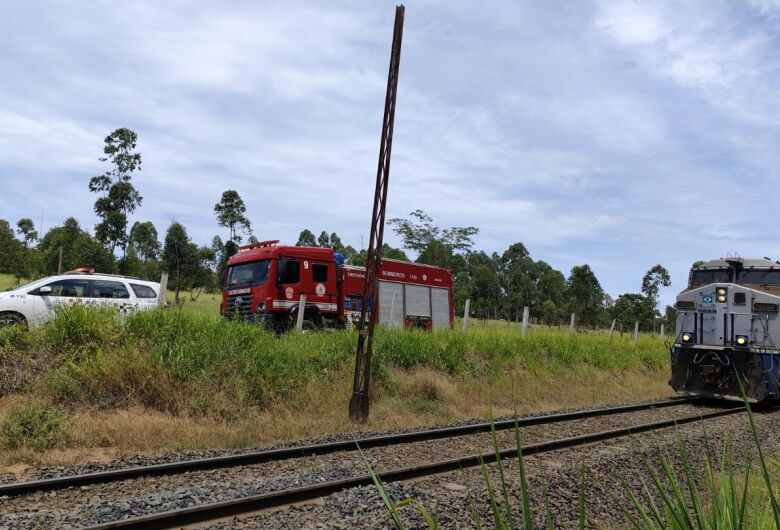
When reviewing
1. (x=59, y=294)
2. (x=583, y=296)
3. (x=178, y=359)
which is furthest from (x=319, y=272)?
(x=583, y=296)

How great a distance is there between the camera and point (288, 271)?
17.1 meters

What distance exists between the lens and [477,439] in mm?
9555

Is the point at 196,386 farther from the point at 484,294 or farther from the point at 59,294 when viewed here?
the point at 484,294

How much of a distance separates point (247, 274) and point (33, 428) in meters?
9.89

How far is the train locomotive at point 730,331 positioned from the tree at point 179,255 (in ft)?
124

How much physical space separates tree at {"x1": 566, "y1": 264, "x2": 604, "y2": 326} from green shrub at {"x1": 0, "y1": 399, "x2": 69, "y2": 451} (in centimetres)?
5511

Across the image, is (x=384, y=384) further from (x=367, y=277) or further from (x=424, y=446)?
(x=424, y=446)

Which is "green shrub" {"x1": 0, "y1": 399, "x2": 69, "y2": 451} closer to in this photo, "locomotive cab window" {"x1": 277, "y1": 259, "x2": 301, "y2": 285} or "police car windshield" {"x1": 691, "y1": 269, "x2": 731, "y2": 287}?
"locomotive cab window" {"x1": 277, "y1": 259, "x2": 301, "y2": 285}

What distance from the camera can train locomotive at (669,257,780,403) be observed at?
43.4 ft

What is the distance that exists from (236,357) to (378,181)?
417 cm

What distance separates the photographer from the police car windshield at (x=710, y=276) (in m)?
14.8

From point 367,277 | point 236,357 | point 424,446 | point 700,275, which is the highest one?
point 700,275

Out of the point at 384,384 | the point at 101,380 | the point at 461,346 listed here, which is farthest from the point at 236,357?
the point at 461,346

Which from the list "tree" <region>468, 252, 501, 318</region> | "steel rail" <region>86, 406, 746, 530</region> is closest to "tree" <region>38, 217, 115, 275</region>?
"steel rail" <region>86, 406, 746, 530</region>
